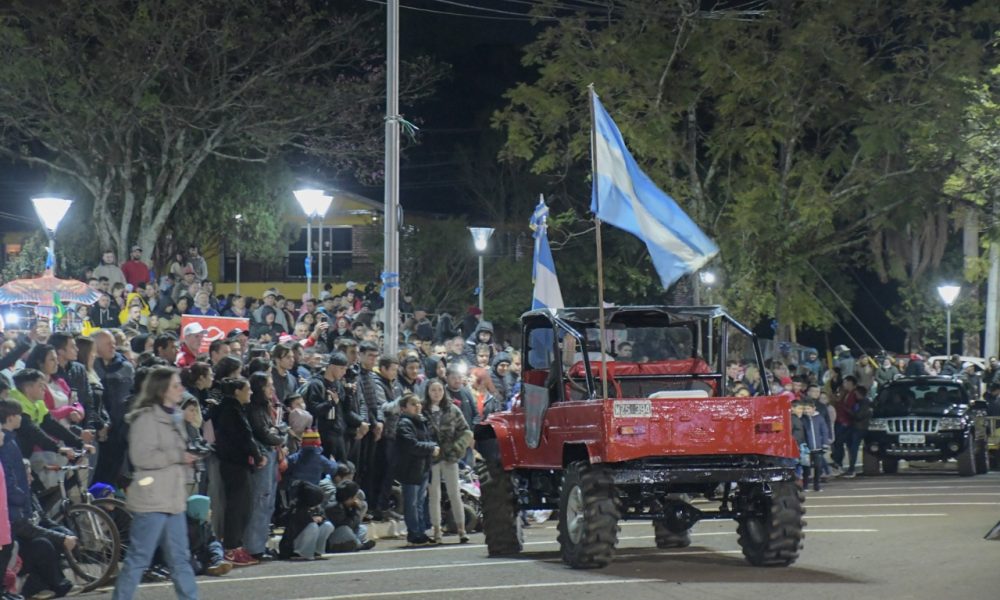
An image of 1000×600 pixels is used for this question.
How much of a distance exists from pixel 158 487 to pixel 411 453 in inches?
262

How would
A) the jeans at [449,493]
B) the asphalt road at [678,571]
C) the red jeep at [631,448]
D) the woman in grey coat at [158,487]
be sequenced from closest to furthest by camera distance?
the woman in grey coat at [158,487], the asphalt road at [678,571], the red jeep at [631,448], the jeans at [449,493]

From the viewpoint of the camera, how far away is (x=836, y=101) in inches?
1350

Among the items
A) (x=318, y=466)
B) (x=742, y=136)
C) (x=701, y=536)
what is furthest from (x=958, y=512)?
(x=742, y=136)

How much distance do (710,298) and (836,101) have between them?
5.09 metres

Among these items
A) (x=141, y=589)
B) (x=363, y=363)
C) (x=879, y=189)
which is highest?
(x=879, y=189)

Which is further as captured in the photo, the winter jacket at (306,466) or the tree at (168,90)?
the tree at (168,90)

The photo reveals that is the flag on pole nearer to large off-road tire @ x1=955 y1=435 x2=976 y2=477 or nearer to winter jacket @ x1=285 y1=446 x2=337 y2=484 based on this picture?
winter jacket @ x1=285 y1=446 x2=337 y2=484

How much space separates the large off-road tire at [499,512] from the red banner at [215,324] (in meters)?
5.27

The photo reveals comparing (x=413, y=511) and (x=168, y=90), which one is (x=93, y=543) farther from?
(x=168, y=90)

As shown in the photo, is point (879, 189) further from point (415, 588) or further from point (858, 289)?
point (858, 289)

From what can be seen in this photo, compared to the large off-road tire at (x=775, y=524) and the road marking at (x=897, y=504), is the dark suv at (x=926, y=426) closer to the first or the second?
the road marking at (x=897, y=504)

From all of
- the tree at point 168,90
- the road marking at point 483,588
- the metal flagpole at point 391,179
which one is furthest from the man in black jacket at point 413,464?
the tree at point 168,90

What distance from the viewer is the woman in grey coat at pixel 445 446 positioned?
18.4 m

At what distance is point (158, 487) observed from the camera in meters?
11.6
